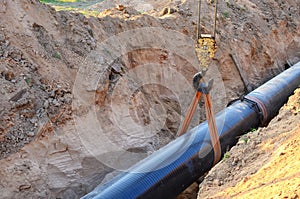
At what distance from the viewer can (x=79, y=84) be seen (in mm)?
8375

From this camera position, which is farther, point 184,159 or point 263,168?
point 184,159

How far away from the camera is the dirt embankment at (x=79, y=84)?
7.05 metres

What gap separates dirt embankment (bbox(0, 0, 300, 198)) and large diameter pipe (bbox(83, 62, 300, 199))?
6.47 feet

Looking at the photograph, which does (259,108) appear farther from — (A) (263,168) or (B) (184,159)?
(A) (263,168)

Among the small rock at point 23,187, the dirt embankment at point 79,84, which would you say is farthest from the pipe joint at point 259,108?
the small rock at point 23,187

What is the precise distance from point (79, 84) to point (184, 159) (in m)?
3.62

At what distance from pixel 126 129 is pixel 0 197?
11.5 ft

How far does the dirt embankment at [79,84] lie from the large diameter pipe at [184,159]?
6.47 ft

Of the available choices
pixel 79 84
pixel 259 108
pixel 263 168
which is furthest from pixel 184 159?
pixel 79 84

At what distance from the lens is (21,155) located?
6.87 metres

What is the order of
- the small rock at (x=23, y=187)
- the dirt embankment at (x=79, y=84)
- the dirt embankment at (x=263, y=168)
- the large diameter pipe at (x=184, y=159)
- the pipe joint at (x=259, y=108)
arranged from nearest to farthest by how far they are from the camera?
the dirt embankment at (x=263, y=168)
the large diameter pipe at (x=184, y=159)
the small rock at (x=23, y=187)
the dirt embankment at (x=79, y=84)
the pipe joint at (x=259, y=108)

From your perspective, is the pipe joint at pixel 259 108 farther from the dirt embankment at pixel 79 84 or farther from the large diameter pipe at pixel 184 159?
the dirt embankment at pixel 79 84

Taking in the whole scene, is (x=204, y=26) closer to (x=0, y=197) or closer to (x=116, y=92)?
(x=116, y=92)

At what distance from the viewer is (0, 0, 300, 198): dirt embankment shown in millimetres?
7055
